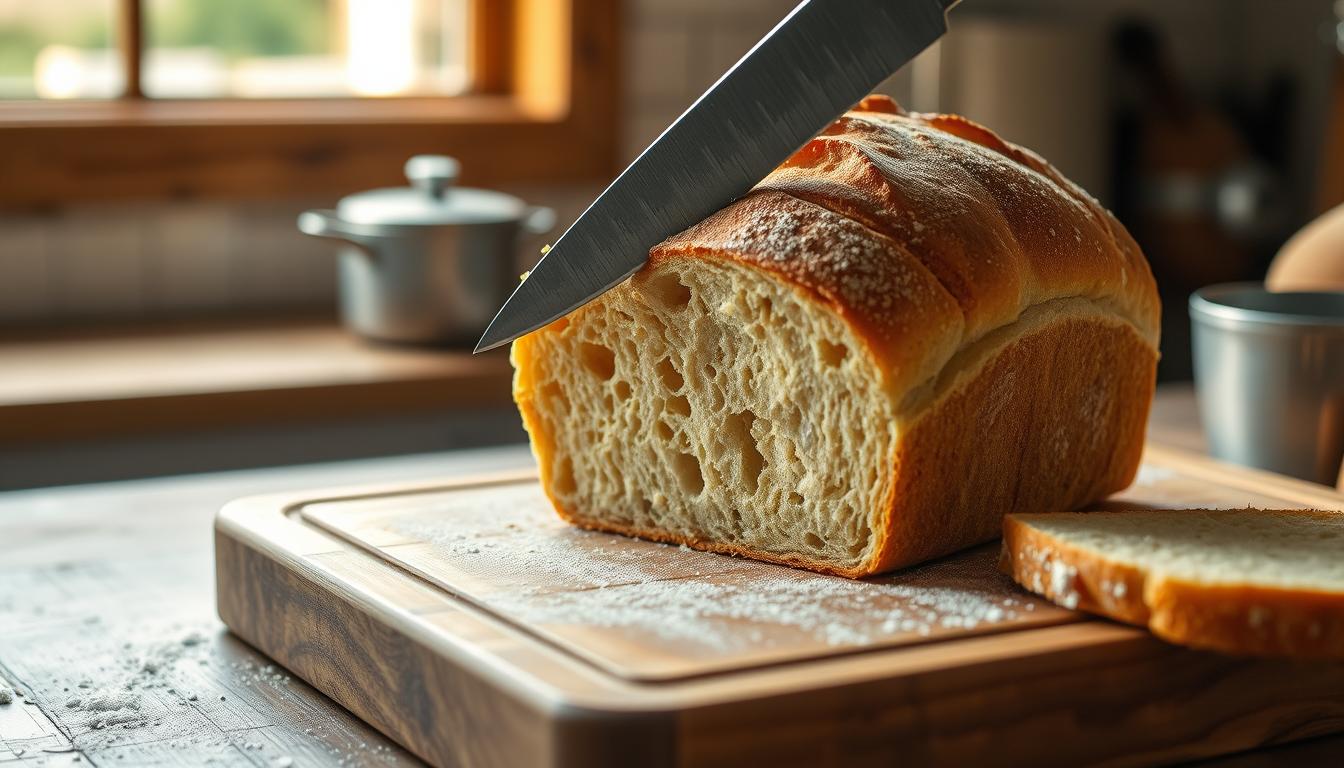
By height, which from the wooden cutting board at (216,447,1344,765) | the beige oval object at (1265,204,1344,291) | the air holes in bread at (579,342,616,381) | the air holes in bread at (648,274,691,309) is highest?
the air holes in bread at (648,274,691,309)

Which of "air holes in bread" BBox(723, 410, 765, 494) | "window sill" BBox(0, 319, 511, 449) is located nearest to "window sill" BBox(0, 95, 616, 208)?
"window sill" BBox(0, 319, 511, 449)

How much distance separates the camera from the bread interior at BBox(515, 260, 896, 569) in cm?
105

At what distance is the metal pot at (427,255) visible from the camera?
2426 mm

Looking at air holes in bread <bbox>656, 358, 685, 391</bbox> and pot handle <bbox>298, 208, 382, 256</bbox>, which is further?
pot handle <bbox>298, 208, 382, 256</bbox>

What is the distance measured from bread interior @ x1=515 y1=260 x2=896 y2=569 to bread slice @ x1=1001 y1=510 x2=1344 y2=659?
0.40 feet

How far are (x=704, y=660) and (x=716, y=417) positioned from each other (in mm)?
297

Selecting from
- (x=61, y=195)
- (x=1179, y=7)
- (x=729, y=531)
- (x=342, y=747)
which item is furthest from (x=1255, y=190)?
(x=342, y=747)

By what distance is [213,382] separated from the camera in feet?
7.41

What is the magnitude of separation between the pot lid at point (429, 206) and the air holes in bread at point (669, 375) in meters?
1.32

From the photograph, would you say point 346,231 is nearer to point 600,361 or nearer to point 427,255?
point 427,255

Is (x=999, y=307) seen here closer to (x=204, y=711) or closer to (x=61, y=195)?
(x=204, y=711)

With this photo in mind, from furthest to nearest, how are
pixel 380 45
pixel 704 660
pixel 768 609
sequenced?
pixel 380 45
pixel 768 609
pixel 704 660

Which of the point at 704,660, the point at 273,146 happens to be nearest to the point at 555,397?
the point at 704,660

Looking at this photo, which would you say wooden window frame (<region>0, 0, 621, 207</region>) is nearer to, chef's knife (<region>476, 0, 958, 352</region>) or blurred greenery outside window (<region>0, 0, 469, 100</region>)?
blurred greenery outside window (<region>0, 0, 469, 100</region>)
